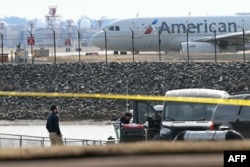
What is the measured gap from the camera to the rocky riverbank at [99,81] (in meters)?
34.9

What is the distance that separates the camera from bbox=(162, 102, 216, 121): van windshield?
13594 mm

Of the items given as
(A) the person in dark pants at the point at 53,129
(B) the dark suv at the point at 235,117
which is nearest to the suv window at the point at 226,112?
(B) the dark suv at the point at 235,117

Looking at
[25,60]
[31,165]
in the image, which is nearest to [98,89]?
[25,60]

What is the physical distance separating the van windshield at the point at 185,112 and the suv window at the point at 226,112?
0.18 metres

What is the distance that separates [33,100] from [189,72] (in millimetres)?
8059

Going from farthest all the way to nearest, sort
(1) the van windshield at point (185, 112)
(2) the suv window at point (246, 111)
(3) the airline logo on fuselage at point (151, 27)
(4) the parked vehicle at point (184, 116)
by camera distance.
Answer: (3) the airline logo on fuselage at point (151, 27) → (2) the suv window at point (246, 111) → (1) the van windshield at point (185, 112) → (4) the parked vehicle at point (184, 116)

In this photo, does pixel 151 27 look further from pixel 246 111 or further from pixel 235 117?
pixel 235 117

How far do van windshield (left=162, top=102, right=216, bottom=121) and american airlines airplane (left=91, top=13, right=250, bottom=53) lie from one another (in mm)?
42547

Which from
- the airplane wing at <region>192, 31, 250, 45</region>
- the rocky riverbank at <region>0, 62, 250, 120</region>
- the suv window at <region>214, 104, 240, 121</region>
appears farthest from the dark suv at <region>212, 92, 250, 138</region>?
the airplane wing at <region>192, 31, 250, 45</region>

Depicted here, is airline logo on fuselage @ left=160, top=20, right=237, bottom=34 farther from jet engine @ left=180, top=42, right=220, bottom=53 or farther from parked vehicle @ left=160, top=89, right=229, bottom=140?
parked vehicle @ left=160, top=89, right=229, bottom=140

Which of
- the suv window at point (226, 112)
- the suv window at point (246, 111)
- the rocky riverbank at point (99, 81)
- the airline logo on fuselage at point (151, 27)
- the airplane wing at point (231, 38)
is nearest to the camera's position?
the suv window at point (226, 112)

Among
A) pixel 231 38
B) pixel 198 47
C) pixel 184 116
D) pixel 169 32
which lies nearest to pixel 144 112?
pixel 184 116

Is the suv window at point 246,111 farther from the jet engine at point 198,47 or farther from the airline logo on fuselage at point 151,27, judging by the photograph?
the airline logo on fuselage at point 151,27

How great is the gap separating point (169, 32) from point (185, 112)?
146ft
